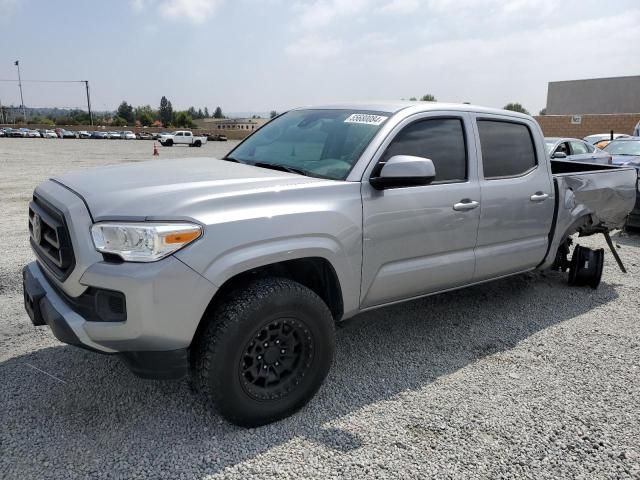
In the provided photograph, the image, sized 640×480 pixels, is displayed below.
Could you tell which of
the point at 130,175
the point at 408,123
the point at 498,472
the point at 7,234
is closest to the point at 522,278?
the point at 408,123

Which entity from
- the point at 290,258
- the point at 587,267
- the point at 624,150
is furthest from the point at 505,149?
the point at 624,150

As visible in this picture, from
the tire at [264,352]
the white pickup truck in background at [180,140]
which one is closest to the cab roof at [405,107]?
the tire at [264,352]

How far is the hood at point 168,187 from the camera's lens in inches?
100

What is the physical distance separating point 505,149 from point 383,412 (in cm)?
240

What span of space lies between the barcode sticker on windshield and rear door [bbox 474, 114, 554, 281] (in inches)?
37.2

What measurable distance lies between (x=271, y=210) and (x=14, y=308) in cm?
300

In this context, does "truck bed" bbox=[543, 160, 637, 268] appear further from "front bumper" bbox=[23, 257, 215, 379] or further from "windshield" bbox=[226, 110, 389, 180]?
"front bumper" bbox=[23, 257, 215, 379]

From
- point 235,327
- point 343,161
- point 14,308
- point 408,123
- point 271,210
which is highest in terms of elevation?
point 408,123

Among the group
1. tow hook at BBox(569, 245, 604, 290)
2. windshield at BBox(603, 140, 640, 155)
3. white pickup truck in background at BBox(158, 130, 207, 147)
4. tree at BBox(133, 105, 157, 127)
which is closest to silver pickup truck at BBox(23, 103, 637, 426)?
tow hook at BBox(569, 245, 604, 290)

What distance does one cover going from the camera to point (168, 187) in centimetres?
278

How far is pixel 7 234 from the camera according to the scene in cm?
718

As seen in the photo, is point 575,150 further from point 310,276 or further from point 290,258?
point 290,258

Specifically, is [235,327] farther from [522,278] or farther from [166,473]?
[522,278]

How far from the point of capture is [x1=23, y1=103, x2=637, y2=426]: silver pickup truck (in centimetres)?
249
